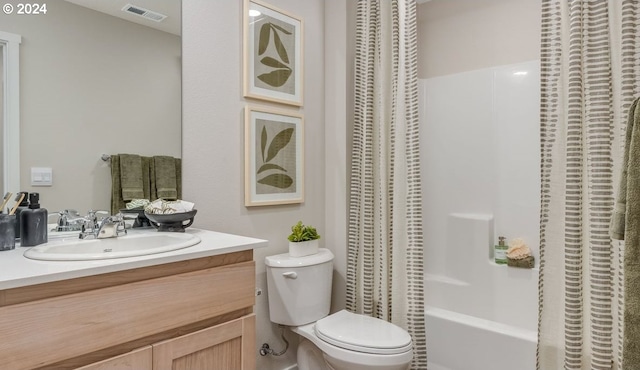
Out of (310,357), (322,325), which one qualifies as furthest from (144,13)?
(310,357)

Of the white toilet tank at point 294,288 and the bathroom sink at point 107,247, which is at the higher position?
the bathroom sink at point 107,247

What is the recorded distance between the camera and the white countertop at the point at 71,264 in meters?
0.87

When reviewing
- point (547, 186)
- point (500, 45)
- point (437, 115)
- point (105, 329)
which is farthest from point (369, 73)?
point (105, 329)

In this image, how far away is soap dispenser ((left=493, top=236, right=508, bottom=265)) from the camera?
7.65 feet

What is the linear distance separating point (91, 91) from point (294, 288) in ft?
4.16

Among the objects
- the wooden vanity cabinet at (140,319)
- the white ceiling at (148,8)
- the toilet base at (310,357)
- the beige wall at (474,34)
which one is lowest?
the toilet base at (310,357)

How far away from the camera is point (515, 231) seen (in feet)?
7.65

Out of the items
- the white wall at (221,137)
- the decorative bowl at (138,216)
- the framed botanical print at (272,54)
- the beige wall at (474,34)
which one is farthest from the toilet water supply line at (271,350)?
the beige wall at (474,34)

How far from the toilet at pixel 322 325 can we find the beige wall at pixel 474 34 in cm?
167

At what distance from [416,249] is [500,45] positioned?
150 cm

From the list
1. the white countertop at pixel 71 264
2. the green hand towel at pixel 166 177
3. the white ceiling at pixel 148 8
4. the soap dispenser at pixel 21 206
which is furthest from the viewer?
the green hand towel at pixel 166 177

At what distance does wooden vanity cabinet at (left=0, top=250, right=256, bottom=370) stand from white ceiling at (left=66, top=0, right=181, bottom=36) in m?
1.08

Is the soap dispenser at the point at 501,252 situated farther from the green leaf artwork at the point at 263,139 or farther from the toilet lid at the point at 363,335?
the green leaf artwork at the point at 263,139

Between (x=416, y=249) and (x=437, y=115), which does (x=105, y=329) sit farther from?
(x=437, y=115)
